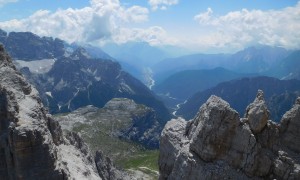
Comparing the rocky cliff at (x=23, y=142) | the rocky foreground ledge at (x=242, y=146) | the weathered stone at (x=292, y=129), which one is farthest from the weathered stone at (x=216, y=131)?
the rocky cliff at (x=23, y=142)

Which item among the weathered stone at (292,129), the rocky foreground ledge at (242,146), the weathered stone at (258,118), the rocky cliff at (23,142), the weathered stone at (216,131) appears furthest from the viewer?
the rocky cliff at (23,142)

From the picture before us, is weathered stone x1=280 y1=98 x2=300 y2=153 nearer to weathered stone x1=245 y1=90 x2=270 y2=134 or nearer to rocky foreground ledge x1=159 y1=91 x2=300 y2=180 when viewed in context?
rocky foreground ledge x1=159 y1=91 x2=300 y2=180

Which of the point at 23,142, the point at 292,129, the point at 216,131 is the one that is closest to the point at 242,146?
the point at 216,131

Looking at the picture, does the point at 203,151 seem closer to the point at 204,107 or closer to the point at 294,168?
the point at 204,107

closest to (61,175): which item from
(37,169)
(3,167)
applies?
(37,169)

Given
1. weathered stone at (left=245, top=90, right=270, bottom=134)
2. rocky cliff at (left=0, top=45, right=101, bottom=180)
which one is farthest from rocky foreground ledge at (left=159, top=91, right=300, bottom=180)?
rocky cliff at (left=0, top=45, right=101, bottom=180)

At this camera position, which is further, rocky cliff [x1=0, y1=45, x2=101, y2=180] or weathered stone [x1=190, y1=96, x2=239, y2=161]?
rocky cliff [x1=0, y1=45, x2=101, y2=180]

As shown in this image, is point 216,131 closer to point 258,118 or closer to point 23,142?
point 258,118

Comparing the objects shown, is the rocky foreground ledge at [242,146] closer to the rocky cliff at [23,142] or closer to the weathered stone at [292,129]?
the weathered stone at [292,129]
